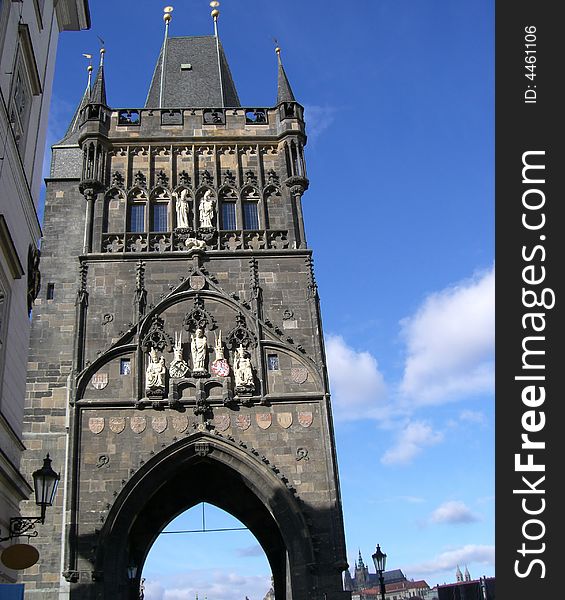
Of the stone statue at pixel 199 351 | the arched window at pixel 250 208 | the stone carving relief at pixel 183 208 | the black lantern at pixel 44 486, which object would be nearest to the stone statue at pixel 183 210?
the stone carving relief at pixel 183 208

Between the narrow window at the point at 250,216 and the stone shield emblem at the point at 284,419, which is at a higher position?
the narrow window at the point at 250,216

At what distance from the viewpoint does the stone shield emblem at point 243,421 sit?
53.1 ft

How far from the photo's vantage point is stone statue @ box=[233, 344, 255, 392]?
16.5 m

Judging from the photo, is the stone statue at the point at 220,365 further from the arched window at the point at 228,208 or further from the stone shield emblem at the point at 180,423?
the arched window at the point at 228,208

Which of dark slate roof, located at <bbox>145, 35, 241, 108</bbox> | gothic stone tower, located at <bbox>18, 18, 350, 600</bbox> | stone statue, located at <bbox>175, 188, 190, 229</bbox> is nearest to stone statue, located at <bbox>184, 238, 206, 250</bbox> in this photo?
gothic stone tower, located at <bbox>18, 18, 350, 600</bbox>

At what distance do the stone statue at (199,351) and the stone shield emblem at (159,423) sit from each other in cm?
125

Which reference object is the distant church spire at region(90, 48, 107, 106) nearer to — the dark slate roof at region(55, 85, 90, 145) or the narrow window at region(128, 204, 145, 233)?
the dark slate roof at region(55, 85, 90, 145)

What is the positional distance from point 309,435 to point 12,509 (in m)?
7.87

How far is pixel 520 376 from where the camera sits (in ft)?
22.0

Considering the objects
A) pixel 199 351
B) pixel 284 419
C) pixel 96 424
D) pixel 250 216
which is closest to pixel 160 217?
pixel 250 216

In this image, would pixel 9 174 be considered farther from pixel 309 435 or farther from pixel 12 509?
pixel 309 435

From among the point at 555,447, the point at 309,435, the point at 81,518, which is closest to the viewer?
the point at 555,447

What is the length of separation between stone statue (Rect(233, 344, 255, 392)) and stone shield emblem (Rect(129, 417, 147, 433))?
2.20 m

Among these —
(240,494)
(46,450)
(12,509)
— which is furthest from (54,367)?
(12,509)
